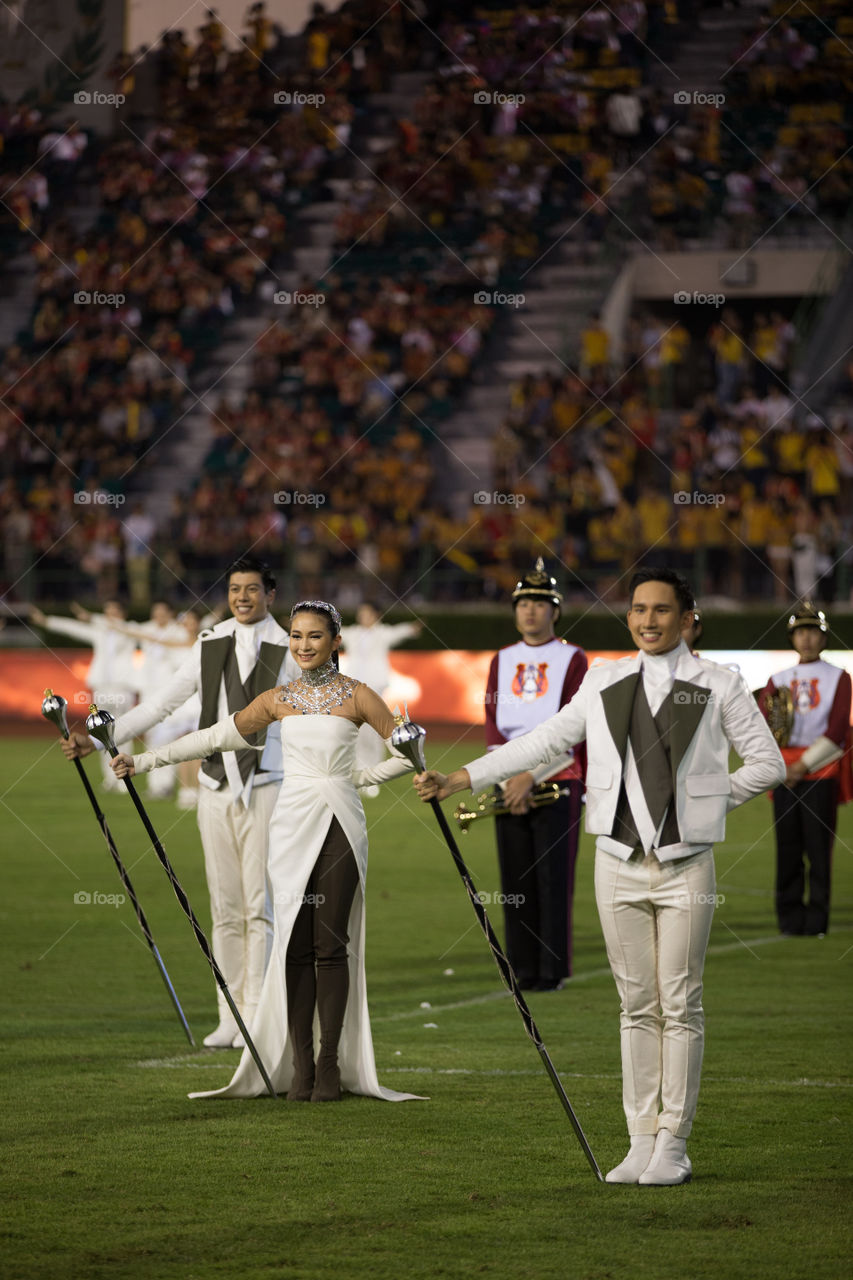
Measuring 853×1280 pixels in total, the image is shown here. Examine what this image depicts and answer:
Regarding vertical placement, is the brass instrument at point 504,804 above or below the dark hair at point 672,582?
below

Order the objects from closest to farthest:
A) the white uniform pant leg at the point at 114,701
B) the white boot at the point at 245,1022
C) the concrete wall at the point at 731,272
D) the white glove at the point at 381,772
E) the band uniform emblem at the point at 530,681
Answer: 1. the white glove at the point at 381,772
2. the white boot at the point at 245,1022
3. the band uniform emblem at the point at 530,681
4. the white uniform pant leg at the point at 114,701
5. the concrete wall at the point at 731,272

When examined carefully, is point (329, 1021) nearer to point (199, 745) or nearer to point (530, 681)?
point (199, 745)

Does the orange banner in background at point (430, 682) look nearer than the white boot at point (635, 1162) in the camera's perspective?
No

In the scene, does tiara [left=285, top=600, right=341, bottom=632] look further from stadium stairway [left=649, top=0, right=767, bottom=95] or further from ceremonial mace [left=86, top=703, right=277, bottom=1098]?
stadium stairway [left=649, top=0, right=767, bottom=95]

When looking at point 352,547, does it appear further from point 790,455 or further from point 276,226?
point 276,226

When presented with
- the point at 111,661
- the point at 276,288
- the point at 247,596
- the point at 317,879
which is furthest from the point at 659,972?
the point at 276,288

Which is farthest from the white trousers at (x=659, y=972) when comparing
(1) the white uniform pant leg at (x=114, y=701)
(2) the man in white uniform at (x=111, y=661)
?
(2) the man in white uniform at (x=111, y=661)

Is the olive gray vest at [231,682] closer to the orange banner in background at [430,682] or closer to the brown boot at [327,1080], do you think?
the brown boot at [327,1080]

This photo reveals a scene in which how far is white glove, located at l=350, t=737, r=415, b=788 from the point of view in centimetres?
653

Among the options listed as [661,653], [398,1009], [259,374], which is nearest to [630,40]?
[259,374]

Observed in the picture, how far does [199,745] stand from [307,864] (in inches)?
24.1

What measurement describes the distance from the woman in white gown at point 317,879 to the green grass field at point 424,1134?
0.59 ft

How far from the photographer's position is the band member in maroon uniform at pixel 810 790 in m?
11.2

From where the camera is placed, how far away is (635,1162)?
5707mm
